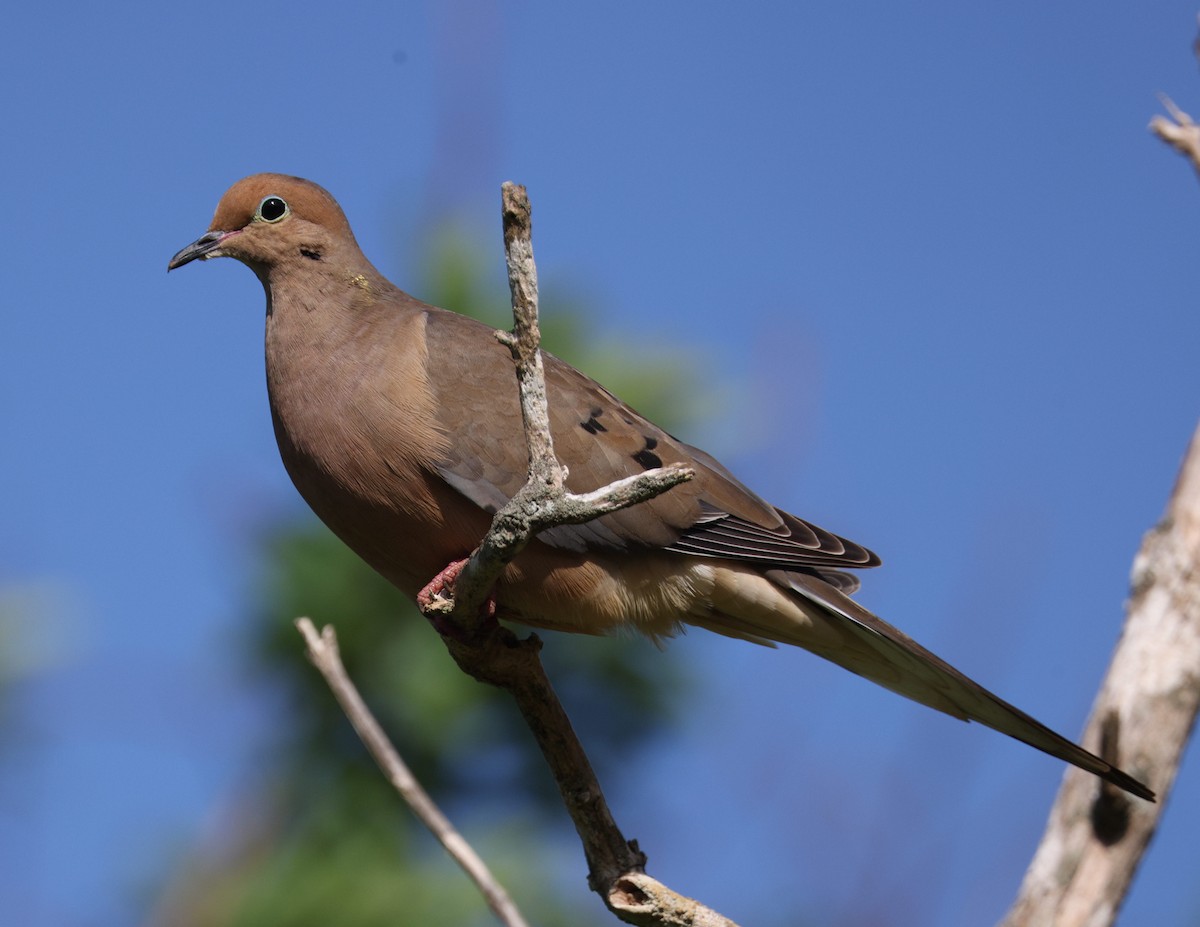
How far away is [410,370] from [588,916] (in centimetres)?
214

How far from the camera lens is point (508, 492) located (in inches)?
143

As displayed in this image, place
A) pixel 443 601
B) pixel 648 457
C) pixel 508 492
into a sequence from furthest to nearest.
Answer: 1. pixel 648 457
2. pixel 508 492
3. pixel 443 601

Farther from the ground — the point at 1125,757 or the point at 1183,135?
the point at 1183,135

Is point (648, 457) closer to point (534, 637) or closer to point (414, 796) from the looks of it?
point (534, 637)

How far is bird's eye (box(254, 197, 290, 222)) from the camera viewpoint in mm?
4289

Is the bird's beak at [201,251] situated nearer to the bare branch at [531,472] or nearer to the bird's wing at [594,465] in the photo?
the bird's wing at [594,465]

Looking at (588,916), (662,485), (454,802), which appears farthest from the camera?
(454,802)

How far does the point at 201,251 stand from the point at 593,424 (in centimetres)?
140

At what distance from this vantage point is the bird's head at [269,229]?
4258 millimetres

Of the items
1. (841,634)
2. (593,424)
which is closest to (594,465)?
(593,424)

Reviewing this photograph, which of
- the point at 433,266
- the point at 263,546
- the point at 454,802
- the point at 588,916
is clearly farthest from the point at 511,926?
the point at 433,266

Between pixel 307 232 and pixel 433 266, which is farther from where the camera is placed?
pixel 433 266

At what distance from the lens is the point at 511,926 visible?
8.96ft

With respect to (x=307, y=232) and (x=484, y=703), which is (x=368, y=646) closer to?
(x=484, y=703)
